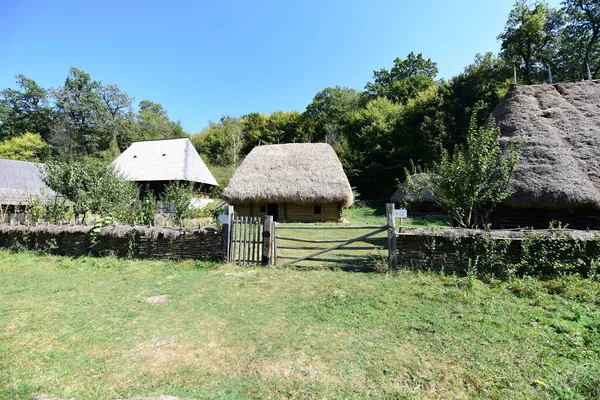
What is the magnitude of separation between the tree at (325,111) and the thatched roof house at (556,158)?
96.2 ft

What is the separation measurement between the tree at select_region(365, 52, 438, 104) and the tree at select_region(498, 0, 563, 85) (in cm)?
995

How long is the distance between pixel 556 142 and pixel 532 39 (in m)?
22.0

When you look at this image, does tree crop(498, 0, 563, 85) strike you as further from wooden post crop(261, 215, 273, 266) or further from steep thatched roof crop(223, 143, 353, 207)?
wooden post crop(261, 215, 273, 266)

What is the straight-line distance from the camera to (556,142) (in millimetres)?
7746

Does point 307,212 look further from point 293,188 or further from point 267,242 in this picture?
point 267,242

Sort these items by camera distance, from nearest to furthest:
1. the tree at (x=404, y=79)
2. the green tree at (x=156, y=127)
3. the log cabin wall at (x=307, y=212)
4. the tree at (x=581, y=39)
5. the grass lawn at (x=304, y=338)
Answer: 1. the grass lawn at (x=304, y=338)
2. the log cabin wall at (x=307, y=212)
3. the tree at (x=581, y=39)
4. the tree at (x=404, y=79)
5. the green tree at (x=156, y=127)

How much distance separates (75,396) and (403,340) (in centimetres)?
366

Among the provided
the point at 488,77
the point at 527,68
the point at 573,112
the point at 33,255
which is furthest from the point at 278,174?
the point at 527,68

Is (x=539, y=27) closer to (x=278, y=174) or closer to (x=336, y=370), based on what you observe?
(x=278, y=174)

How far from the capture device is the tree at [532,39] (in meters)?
21.7

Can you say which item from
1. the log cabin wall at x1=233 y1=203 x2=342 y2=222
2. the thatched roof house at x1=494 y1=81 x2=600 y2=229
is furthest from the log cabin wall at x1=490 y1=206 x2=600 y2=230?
the log cabin wall at x1=233 y1=203 x2=342 y2=222

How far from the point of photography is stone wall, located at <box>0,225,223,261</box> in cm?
757

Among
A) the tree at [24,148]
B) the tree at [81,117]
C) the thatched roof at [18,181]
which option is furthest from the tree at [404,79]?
the tree at [24,148]

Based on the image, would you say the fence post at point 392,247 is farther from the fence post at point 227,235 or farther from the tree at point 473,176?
the fence post at point 227,235
